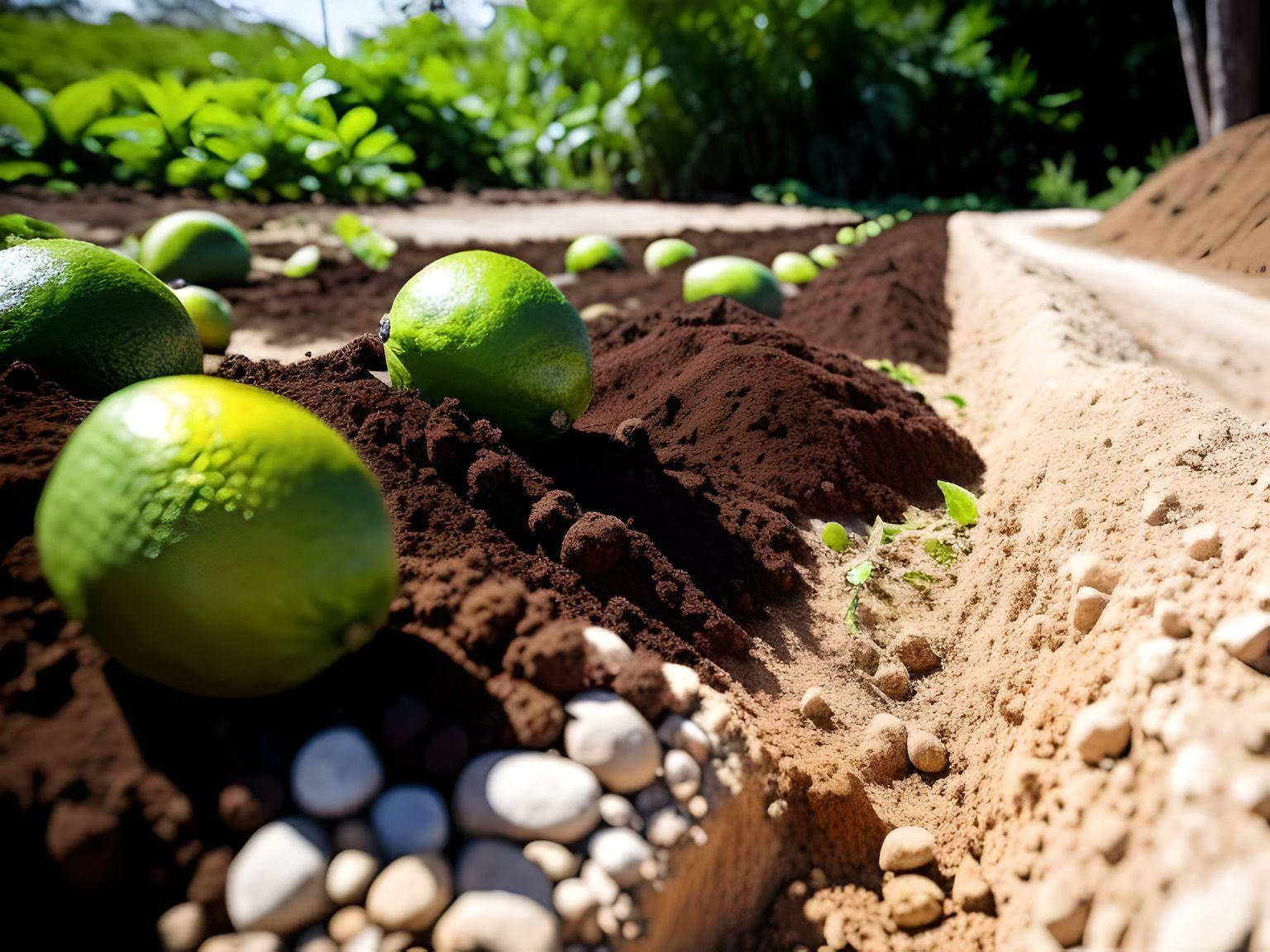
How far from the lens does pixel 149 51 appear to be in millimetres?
11578

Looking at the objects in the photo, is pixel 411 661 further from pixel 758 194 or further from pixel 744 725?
pixel 758 194

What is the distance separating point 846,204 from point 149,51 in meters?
9.64

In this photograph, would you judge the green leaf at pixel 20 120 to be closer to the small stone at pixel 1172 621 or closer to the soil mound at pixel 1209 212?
the small stone at pixel 1172 621

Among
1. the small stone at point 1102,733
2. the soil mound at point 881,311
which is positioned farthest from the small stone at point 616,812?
the soil mound at point 881,311

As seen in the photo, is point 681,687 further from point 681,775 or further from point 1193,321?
point 1193,321

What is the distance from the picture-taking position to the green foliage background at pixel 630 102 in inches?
380

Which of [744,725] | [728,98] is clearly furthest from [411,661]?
[728,98]

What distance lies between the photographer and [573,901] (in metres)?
1.61

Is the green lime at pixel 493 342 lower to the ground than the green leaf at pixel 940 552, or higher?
higher

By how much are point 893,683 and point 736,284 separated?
351 centimetres

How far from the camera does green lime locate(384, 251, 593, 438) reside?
2.82 metres

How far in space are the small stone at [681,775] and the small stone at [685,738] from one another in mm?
34

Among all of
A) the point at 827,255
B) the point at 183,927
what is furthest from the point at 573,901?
the point at 827,255

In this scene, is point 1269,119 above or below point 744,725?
above
